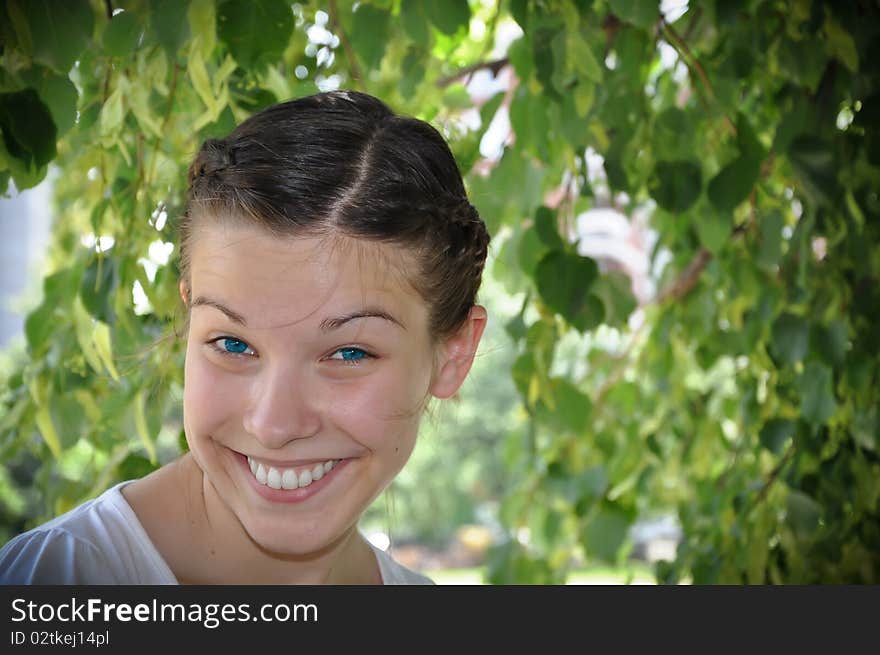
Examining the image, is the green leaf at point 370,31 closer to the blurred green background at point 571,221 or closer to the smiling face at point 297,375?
the blurred green background at point 571,221

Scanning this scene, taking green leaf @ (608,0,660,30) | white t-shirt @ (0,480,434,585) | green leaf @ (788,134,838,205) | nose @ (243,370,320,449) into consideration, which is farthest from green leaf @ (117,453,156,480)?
green leaf @ (788,134,838,205)

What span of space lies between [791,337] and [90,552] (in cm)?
90

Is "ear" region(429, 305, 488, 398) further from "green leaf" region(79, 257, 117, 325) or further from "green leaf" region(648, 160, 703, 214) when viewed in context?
"green leaf" region(648, 160, 703, 214)

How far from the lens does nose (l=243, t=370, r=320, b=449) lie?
2.25ft

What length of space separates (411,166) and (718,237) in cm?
66

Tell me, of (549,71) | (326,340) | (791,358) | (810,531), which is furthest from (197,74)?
(810,531)

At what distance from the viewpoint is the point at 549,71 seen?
3.37ft

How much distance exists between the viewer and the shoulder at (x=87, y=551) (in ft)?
2.23

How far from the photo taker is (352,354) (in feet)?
2.32

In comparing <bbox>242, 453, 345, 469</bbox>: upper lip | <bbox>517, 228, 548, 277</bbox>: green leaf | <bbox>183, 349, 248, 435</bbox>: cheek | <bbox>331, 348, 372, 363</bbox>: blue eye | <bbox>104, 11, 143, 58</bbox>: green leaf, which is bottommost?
<bbox>242, 453, 345, 469</bbox>: upper lip

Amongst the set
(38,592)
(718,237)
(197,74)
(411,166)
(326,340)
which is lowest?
(38,592)

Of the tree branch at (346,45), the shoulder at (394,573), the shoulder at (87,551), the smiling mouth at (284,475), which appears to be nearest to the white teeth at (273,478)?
the smiling mouth at (284,475)

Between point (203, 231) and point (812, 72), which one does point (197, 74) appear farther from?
point (812, 72)

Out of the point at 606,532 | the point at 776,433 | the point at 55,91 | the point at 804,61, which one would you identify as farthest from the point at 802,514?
the point at 55,91
